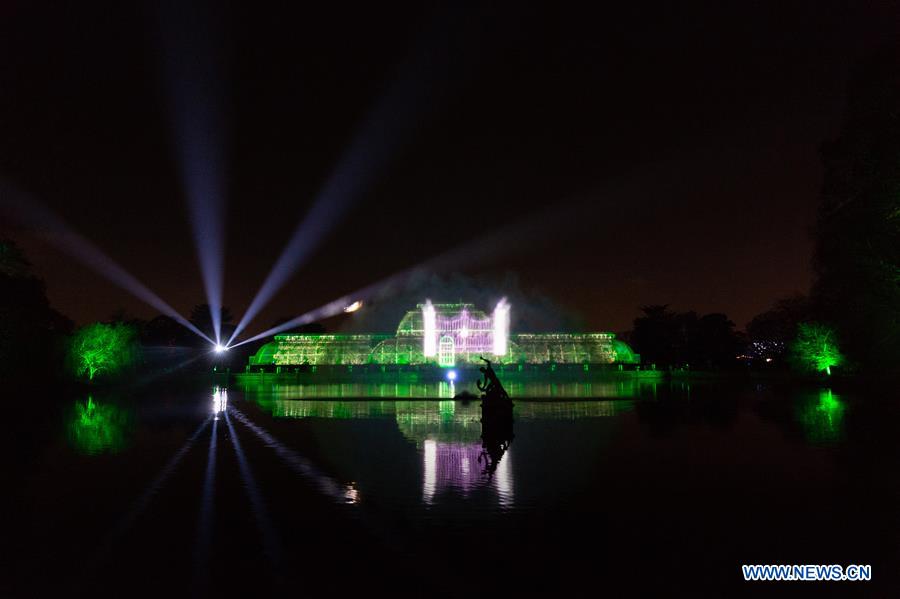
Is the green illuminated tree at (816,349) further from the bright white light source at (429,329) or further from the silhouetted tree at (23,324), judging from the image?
the silhouetted tree at (23,324)

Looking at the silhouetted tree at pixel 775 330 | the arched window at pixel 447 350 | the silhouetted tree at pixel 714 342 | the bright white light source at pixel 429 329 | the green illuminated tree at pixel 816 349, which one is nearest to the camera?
the green illuminated tree at pixel 816 349

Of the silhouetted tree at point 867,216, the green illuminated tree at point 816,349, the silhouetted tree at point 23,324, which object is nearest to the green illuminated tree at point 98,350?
the silhouetted tree at point 23,324

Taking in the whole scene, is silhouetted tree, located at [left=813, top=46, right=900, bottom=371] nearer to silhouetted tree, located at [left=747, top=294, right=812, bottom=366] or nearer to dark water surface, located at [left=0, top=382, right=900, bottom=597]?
dark water surface, located at [left=0, top=382, right=900, bottom=597]

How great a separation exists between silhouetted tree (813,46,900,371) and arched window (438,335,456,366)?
74.2 m

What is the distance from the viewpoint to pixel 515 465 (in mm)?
19969

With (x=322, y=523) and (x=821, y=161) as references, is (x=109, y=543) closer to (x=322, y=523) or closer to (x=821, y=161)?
(x=322, y=523)

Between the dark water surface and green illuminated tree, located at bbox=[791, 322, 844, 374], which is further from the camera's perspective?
green illuminated tree, located at bbox=[791, 322, 844, 374]

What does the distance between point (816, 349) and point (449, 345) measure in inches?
2111

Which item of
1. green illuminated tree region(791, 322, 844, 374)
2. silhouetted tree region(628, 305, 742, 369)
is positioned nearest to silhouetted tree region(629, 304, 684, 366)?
silhouetted tree region(628, 305, 742, 369)

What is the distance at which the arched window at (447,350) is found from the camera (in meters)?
104

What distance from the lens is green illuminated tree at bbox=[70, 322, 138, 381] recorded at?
5954 centimetres

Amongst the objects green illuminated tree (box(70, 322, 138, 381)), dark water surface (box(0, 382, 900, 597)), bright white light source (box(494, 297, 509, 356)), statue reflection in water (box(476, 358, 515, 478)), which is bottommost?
dark water surface (box(0, 382, 900, 597))

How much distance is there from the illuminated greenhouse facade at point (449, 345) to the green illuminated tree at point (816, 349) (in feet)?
128

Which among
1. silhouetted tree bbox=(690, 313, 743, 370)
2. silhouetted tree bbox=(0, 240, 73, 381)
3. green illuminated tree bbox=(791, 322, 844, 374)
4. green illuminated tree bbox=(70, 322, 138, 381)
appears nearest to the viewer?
silhouetted tree bbox=(0, 240, 73, 381)
